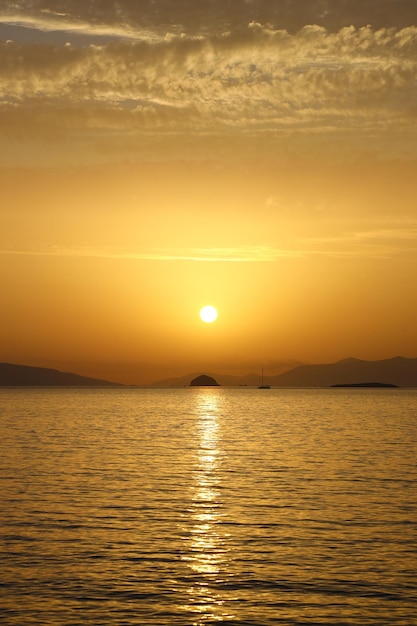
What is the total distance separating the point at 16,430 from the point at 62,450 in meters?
44.3

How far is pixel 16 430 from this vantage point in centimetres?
14112

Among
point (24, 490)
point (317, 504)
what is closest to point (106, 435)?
point (24, 490)

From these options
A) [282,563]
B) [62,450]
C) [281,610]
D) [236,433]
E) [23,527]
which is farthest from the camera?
[236,433]

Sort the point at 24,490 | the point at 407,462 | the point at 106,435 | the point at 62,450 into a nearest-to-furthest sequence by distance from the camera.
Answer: the point at 24,490, the point at 407,462, the point at 62,450, the point at 106,435

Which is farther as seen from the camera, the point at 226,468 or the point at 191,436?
the point at 191,436

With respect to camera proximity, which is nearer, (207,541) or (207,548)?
(207,548)

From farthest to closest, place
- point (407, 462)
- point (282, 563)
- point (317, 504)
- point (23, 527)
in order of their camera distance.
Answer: point (407, 462), point (317, 504), point (23, 527), point (282, 563)

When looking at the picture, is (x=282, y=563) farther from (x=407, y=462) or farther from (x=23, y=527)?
(x=407, y=462)

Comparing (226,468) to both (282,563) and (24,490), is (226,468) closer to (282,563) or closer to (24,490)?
(24,490)

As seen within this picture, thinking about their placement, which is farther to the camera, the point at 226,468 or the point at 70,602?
the point at 226,468

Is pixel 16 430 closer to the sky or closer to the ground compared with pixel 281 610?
closer to the sky

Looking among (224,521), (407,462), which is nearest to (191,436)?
(407,462)

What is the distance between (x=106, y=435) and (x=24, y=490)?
2740 inches

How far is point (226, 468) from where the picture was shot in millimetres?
80562
